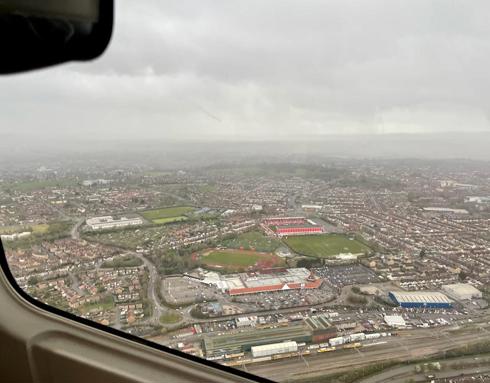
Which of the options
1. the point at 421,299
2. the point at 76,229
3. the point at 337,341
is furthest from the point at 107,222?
the point at 421,299

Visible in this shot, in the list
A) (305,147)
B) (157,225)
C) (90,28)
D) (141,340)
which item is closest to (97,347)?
(141,340)

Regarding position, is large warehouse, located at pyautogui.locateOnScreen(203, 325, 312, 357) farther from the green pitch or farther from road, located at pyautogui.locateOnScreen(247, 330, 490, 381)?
the green pitch

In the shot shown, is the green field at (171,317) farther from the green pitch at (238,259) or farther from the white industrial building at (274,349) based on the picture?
the white industrial building at (274,349)

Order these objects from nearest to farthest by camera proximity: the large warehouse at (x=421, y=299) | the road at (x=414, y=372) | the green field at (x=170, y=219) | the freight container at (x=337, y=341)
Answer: the road at (x=414, y=372), the large warehouse at (x=421, y=299), the freight container at (x=337, y=341), the green field at (x=170, y=219)

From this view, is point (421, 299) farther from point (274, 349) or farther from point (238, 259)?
point (238, 259)

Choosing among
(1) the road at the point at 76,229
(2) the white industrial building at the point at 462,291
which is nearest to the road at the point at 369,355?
(2) the white industrial building at the point at 462,291

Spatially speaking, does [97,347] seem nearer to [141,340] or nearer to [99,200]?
[141,340]
